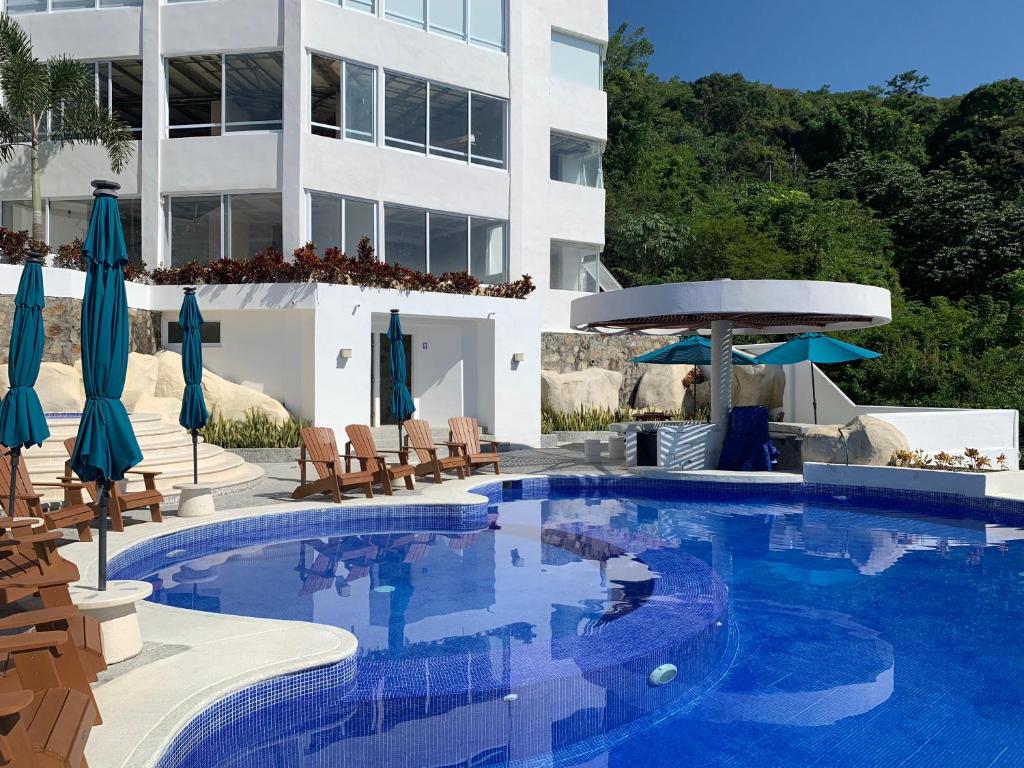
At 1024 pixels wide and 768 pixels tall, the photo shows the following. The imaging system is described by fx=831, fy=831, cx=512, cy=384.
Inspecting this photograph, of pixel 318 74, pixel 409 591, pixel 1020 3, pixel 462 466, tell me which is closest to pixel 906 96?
pixel 1020 3

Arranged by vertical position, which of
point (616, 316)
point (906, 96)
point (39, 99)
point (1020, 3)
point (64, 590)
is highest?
point (1020, 3)

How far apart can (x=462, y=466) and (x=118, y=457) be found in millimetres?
8087

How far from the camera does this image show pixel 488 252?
21359 mm

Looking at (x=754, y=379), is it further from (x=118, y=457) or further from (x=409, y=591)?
(x=118, y=457)

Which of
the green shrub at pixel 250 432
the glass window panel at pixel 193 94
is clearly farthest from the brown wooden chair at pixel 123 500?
the glass window panel at pixel 193 94

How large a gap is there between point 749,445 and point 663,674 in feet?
31.0

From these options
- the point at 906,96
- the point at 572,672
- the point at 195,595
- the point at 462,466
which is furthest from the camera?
the point at 906,96

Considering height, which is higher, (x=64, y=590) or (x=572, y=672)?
(x=64, y=590)

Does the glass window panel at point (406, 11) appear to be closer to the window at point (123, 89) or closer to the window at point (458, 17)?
the window at point (458, 17)

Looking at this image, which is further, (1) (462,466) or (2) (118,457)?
(1) (462,466)

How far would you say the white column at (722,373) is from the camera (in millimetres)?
15062

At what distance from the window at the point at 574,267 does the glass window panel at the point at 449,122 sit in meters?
4.08

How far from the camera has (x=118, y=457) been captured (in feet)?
19.1

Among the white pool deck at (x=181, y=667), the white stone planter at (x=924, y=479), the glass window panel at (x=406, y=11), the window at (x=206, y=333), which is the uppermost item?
the glass window panel at (x=406, y=11)
